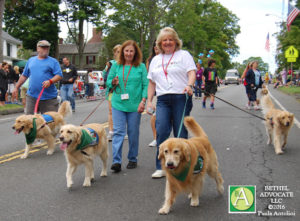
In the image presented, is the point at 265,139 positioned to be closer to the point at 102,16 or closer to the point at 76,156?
the point at 76,156

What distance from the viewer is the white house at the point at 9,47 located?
143 ft

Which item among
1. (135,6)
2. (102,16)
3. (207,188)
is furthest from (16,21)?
(207,188)

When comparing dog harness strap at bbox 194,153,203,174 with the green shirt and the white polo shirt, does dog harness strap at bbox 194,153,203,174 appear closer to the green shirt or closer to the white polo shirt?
the white polo shirt

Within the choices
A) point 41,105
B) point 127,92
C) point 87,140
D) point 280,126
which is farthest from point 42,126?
point 280,126

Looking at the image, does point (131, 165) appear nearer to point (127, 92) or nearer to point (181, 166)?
point (127, 92)

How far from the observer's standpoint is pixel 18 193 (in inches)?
182

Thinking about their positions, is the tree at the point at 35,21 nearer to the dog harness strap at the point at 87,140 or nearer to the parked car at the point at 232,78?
the parked car at the point at 232,78

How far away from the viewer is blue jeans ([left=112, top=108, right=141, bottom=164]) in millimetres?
5590

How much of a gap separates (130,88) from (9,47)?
1747 inches

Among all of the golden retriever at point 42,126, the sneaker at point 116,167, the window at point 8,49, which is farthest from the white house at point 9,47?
the sneaker at point 116,167

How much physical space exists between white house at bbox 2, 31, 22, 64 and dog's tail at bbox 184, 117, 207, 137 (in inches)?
1684

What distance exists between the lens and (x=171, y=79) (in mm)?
4902

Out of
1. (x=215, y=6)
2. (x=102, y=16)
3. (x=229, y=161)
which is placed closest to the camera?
(x=229, y=161)

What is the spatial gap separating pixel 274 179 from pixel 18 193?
11.7 ft
